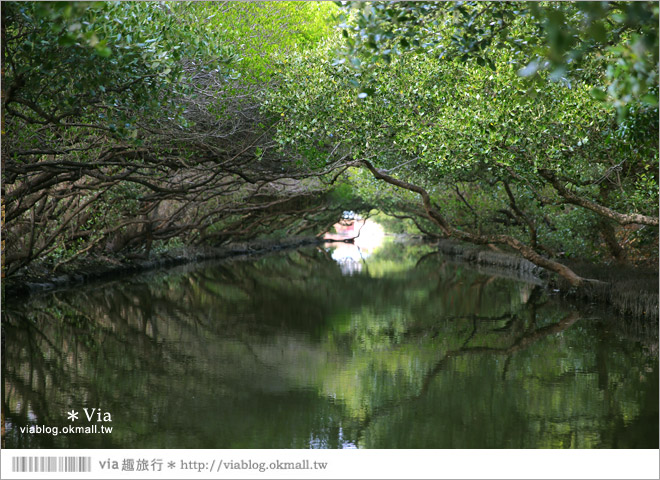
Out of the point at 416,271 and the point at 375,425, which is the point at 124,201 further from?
the point at 375,425

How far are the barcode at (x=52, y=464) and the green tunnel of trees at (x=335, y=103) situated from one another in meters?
3.37

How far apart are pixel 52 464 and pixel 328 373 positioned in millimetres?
5044

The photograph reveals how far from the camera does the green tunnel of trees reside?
788cm

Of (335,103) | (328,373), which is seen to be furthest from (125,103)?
(335,103)

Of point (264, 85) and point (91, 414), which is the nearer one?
point (91, 414)

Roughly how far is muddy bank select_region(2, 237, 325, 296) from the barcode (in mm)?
11827

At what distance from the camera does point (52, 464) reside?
557 centimetres

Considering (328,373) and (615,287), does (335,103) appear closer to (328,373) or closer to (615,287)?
(328,373)

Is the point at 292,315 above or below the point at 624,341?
above

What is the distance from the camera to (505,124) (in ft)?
42.6

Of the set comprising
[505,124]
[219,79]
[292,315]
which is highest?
[219,79]

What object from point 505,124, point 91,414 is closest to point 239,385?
point 91,414

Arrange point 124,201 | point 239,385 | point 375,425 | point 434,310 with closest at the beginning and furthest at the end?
point 375,425, point 239,385, point 434,310, point 124,201

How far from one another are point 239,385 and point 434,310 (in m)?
9.37
